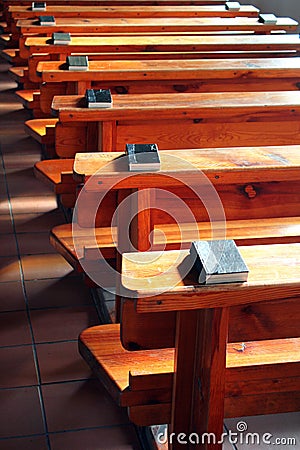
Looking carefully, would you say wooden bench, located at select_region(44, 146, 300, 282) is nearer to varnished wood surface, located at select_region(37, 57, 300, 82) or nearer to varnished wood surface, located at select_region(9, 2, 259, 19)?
varnished wood surface, located at select_region(37, 57, 300, 82)

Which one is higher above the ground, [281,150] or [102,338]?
[281,150]

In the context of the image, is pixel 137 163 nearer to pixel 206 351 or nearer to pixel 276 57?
pixel 206 351

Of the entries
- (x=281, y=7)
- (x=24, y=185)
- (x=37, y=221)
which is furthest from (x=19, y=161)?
(x=281, y=7)

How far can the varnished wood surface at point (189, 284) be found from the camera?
1.53 metres

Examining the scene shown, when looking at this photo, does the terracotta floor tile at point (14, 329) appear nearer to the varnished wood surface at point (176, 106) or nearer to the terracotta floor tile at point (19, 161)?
the varnished wood surface at point (176, 106)

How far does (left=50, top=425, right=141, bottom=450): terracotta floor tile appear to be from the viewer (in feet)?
7.78

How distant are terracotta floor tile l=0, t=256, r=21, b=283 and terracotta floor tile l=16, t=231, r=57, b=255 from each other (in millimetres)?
89

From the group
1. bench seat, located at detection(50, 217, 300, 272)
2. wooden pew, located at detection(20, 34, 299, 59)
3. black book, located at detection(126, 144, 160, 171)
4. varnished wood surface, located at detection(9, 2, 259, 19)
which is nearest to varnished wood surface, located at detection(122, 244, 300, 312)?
black book, located at detection(126, 144, 160, 171)

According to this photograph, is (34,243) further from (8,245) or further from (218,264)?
(218,264)

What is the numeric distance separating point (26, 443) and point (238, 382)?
84 centimetres

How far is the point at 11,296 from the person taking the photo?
322 cm

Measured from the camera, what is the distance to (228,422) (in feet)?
8.09

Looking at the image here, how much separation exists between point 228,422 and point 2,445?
0.70 metres

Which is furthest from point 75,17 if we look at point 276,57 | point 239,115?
point 239,115
